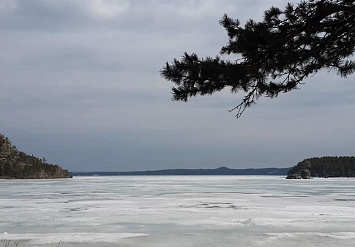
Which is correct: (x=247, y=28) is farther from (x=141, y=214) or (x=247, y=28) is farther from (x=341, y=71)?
(x=141, y=214)

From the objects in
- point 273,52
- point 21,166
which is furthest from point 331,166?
point 273,52

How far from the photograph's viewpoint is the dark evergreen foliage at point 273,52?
681 cm

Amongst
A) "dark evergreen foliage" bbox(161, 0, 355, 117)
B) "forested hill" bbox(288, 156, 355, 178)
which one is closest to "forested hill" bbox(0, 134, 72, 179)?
"forested hill" bbox(288, 156, 355, 178)

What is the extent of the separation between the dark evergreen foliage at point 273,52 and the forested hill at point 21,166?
146190 millimetres

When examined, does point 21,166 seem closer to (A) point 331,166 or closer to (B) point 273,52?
(A) point 331,166

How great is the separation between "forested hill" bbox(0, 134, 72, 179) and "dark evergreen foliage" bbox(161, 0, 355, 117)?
480 ft

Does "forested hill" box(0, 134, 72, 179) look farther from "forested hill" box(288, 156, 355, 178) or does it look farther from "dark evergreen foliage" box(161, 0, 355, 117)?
"dark evergreen foliage" box(161, 0, 355, 117)

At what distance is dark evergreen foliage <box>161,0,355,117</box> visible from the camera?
6812 mm

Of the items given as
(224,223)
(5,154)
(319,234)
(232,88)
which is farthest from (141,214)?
(5,154)

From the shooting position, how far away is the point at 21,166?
488ft

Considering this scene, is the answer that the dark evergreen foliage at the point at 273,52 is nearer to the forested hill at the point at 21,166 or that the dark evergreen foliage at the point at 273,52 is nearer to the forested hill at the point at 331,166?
the forested hill at the point at 331,166

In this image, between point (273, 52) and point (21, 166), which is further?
point (21, 166)

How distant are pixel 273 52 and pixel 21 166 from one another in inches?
5977

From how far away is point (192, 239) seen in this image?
37.9ft
